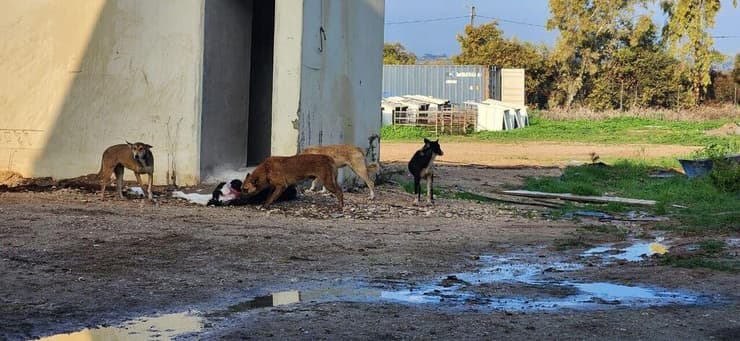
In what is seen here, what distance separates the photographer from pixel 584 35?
6556 cm

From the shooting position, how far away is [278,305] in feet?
25.8

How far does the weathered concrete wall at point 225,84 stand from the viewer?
17125 millimetres

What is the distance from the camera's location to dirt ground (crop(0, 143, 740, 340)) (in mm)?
7043

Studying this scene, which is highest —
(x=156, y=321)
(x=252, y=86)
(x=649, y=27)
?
(x=649, y=27)

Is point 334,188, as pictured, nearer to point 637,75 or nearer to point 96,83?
point 96,83

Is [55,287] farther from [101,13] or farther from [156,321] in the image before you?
[101,13]

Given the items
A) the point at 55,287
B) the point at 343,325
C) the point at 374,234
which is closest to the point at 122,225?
the point at 374,234

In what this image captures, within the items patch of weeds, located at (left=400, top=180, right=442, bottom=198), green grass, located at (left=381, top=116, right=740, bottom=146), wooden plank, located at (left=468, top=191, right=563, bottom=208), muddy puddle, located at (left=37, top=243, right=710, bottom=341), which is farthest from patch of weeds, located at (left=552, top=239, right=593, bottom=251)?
green grass, located at (left=381, top=116, right=740, bottom=146)

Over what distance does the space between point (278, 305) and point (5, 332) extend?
211 cm

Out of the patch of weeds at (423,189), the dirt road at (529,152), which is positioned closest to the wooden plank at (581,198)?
the patch of weeds at (423,189)

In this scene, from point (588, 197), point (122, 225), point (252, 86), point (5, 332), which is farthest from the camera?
point (252, 86)

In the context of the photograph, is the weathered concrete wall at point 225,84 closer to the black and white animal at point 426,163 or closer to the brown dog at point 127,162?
the brown dog at point 127,162

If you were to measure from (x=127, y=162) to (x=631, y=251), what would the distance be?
7.33 metres

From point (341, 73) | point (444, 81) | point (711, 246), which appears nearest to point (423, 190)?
point (341, 73)
